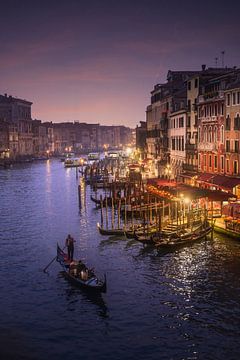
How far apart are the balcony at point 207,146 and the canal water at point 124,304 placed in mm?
13327

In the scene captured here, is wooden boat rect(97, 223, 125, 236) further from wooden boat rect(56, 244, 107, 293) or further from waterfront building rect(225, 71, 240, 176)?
waterfront building rect(225, 71, 240, 176)

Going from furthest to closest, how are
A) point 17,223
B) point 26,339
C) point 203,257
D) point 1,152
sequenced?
1. point 1,152
2. point 17,223
3. point 203,257
4. point 26,339

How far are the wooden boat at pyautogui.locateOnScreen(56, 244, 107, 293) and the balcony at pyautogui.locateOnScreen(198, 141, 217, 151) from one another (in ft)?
70.9

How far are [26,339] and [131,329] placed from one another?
12.5 feet

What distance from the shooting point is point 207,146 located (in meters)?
44.4

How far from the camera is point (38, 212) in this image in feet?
152

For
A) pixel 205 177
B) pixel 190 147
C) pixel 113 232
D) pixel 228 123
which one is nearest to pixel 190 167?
pixel 190 147

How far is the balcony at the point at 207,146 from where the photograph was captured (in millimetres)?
42662

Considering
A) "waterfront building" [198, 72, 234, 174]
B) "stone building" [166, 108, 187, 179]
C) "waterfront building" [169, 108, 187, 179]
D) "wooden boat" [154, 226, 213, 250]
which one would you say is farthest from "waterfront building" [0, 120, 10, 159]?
"wooden boat" [154, 226, 213, 250]

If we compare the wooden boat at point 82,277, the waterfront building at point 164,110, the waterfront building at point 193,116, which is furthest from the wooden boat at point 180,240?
the waterfront building at point 164,110

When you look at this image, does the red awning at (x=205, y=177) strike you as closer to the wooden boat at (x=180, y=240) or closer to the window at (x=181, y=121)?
the window at (x=181, y=121)

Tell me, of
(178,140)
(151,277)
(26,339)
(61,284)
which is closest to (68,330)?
(26,339)

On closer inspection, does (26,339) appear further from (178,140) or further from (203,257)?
(178,140)

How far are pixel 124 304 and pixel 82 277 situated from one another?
2436 mm
